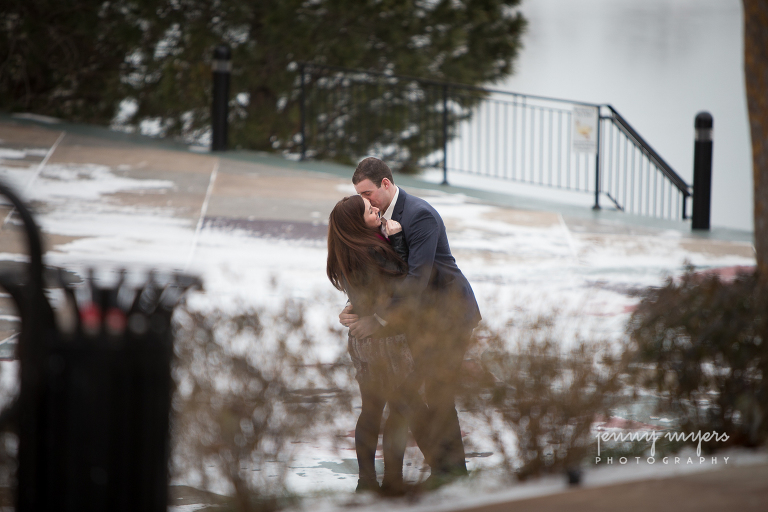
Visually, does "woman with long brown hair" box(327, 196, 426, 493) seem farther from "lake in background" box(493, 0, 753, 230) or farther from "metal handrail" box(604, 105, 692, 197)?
"lake in background" box(493, 0, 753, 230)

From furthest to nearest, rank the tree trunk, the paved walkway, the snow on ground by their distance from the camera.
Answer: the paved walkway, the snow on ground, the tree trunk

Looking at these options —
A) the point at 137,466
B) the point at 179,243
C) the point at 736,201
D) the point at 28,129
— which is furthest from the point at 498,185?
the point at 137,466

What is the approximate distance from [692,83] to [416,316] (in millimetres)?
34139

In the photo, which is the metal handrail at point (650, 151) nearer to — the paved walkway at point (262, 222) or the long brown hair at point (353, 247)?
the paved walkway at point (262, 222)

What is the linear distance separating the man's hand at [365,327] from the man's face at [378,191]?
0.82 m

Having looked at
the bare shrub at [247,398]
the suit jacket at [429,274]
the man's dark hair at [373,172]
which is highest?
the man's dark hair at [373,172]

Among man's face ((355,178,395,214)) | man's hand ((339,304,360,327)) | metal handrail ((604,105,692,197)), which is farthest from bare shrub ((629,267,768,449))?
metal handrail ((604,105,692,197))

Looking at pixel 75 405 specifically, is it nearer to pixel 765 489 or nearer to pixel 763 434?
pixel 765 489

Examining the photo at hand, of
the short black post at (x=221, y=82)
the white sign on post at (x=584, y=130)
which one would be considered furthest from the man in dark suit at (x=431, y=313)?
the short black post at (x=221, y=82)

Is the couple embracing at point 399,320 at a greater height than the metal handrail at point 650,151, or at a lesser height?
lesser

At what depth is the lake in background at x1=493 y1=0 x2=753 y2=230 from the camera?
77.4ft

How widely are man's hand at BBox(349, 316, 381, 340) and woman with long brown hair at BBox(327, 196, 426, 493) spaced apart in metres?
0.02

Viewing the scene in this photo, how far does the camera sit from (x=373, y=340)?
3848mm

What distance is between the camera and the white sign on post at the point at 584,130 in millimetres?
11398
